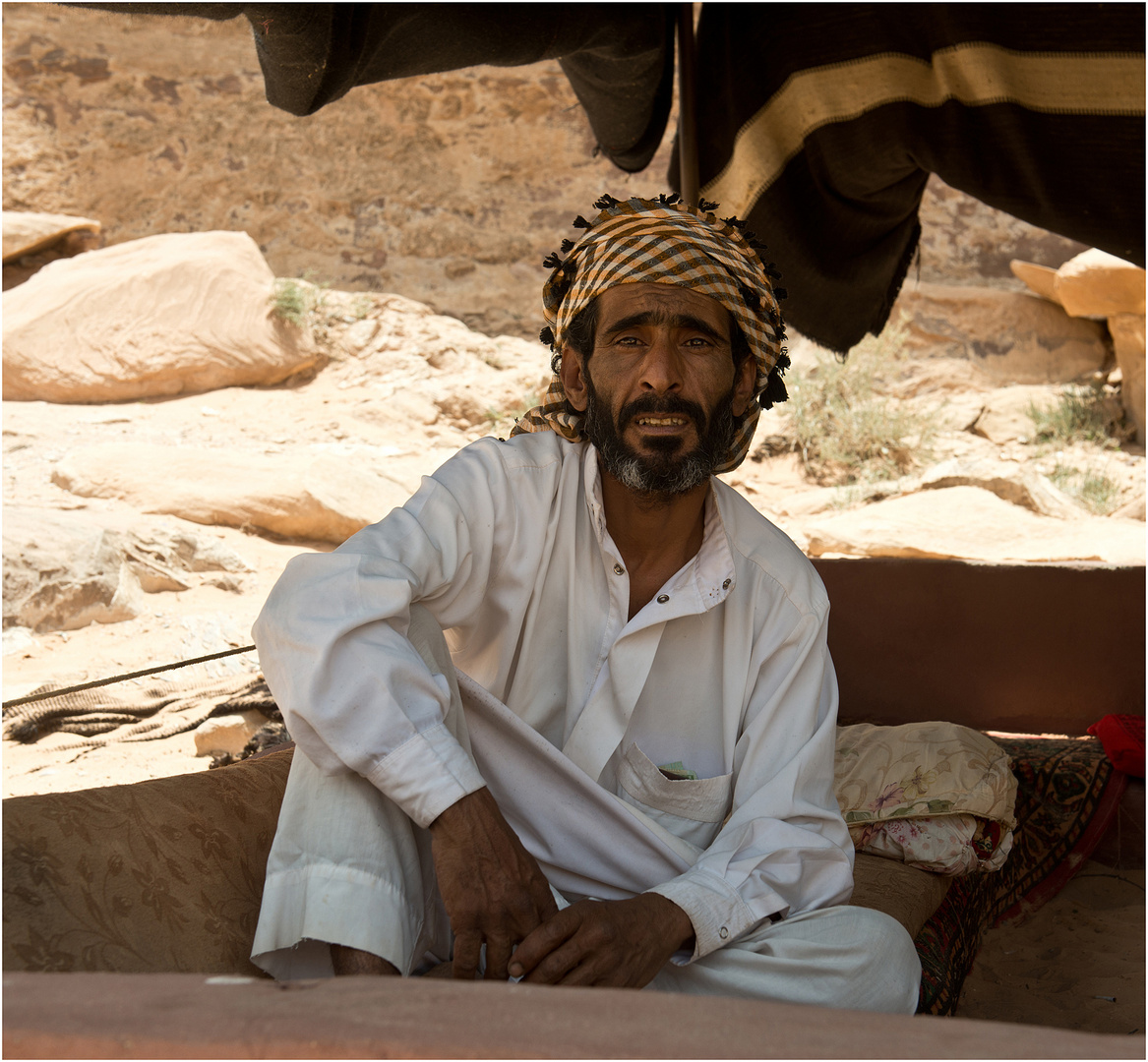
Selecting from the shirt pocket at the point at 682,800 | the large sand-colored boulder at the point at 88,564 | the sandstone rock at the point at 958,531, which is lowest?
the sandstone rock at the point at 958,531

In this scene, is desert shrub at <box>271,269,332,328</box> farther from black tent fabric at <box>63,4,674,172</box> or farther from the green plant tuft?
black tent fabric at <box>63,4,674,172</box>

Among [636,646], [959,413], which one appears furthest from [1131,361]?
[636,646]

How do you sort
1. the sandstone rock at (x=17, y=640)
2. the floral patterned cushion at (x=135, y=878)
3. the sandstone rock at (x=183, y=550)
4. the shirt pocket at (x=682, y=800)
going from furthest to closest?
the sandstone rock at (x=183, y=550), the sandstone rock at (x=17, y=640), the shirt pocket at (x=682, y=800), the floral patterned cushion at (x=135, y=878)

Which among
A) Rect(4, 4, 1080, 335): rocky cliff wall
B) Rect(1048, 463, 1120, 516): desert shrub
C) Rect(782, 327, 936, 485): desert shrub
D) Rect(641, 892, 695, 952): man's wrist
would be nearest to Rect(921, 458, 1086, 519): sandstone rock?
Rect(1048, 463, 1120, 516): desert shrub

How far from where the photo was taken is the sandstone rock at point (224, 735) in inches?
156

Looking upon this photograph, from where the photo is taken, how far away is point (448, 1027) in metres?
0.85

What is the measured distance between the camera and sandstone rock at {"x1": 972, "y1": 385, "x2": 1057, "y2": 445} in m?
10.4

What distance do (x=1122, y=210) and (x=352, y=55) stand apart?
2.27 meters

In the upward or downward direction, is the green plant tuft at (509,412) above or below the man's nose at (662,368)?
below

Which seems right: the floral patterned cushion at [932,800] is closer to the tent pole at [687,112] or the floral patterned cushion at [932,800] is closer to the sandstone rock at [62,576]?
the tent pole at [687,112]

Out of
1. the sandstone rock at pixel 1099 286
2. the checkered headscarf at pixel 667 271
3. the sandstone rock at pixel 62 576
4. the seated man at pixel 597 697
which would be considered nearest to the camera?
the seated man at pixel 597 697

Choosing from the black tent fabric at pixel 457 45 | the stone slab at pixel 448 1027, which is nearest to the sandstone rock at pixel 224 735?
the black tent fabric at pixel 457 45

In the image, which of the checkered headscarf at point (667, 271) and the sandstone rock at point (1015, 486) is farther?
the sandstone rock at point (1015, 486)

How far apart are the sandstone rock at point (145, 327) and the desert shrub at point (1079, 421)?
734cm
